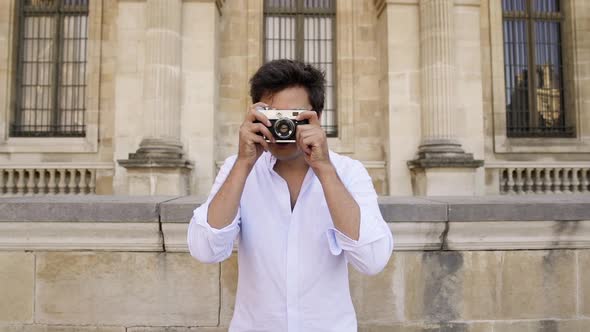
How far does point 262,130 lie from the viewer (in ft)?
4.41

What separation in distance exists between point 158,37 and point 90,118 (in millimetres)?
2740

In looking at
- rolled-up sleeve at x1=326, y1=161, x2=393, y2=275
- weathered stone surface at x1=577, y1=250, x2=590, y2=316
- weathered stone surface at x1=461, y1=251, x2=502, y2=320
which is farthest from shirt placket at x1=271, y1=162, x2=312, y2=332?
weathered stone surface at x1=577, y1=250, x2=590, y2=316

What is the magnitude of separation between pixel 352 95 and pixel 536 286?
341 inches

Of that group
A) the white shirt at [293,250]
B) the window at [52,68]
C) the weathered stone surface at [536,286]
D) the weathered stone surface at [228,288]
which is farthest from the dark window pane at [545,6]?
the white shirt at [293,250]

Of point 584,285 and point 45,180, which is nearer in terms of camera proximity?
point 584,285

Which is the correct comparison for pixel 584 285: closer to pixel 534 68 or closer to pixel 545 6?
pixel 534 68

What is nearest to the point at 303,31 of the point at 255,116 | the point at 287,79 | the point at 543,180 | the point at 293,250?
the point at 543,180

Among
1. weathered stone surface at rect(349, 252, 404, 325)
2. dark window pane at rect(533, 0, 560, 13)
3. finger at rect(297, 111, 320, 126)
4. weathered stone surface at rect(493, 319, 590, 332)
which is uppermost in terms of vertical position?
dark window pane at rect(533, 0, 560, 13)

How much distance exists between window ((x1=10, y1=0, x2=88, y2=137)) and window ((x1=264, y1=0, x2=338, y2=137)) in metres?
4.45

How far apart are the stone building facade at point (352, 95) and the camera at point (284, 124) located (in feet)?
25.6

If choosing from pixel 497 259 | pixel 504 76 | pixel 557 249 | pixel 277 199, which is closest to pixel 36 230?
pixel 277 199

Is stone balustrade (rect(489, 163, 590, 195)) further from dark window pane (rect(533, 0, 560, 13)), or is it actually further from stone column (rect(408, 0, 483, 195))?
dark window pane (rect(533, 0, 560, 13))

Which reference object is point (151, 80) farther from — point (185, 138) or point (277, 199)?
point (277, 199)

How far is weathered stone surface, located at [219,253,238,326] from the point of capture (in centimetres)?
230
